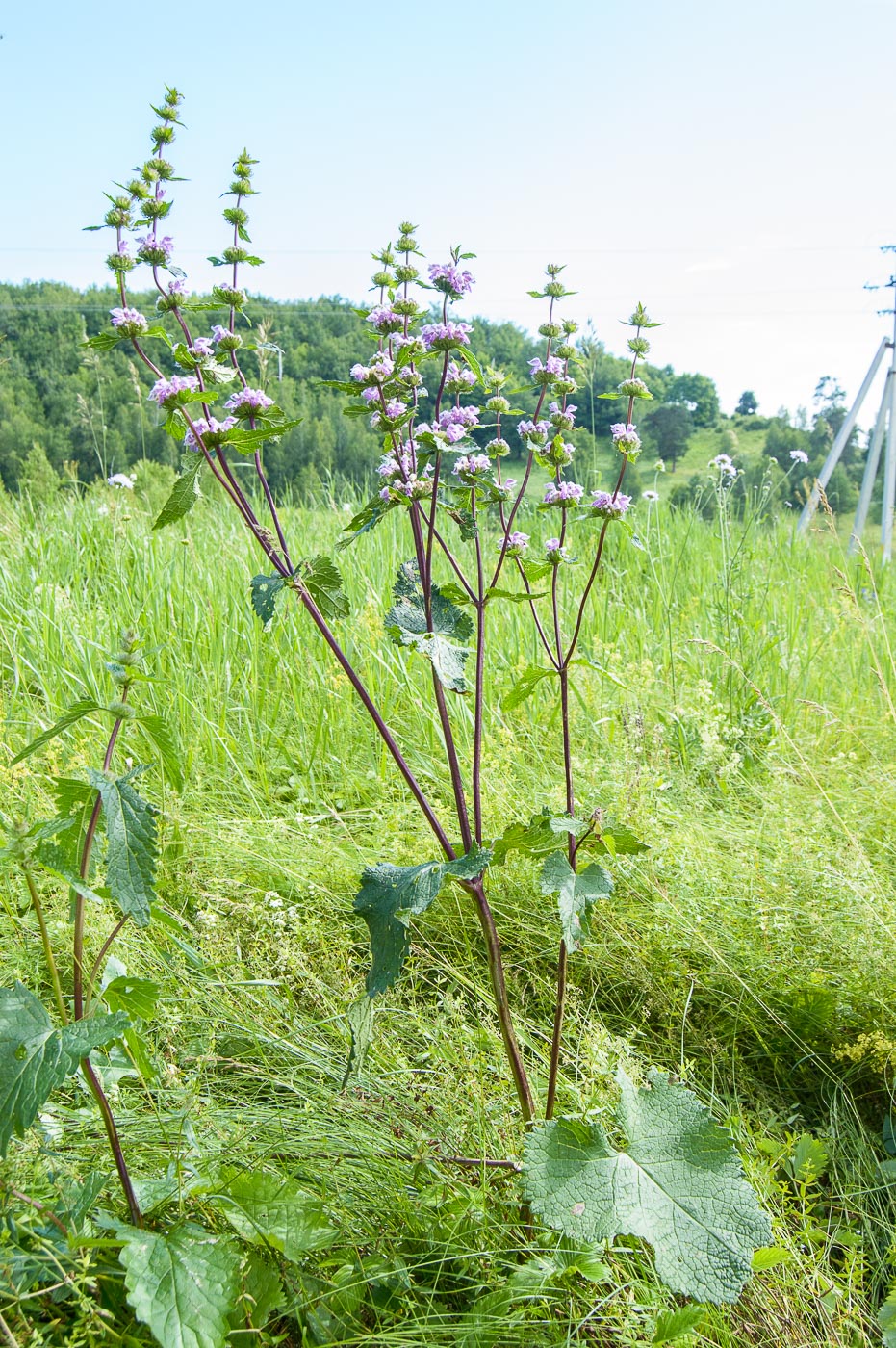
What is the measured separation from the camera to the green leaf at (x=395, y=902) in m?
1.02

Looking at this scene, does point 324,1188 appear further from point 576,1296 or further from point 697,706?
point 697,706

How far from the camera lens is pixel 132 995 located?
991mm

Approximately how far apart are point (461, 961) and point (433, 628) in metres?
0.90

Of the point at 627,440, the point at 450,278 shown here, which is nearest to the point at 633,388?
the point at 627,440

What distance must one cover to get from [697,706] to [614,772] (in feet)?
2.27


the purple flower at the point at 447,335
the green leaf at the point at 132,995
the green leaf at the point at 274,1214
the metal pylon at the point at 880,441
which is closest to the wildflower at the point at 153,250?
the purple flower at the point at 447,335

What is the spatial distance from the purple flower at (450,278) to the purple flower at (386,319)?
70mm

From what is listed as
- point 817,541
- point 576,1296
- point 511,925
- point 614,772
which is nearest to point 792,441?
point 817,541

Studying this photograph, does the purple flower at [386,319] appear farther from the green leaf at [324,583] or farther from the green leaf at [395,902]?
the green leaf at [395,902]

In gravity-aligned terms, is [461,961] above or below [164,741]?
below

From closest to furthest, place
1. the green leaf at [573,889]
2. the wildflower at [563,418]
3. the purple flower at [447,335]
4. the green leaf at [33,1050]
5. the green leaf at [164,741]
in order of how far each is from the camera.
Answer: the green leaf at [33,1050]
the green leaf at [164,741]
the green leaf at [573,889]
the purple flower at [447,335]
the wildflower at [563,418]

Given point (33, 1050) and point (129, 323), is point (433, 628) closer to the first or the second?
point (129, 323)

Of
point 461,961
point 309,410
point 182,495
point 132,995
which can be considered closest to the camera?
point 132,995

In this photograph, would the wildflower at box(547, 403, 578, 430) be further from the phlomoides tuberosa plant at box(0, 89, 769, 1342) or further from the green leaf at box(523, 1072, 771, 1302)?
the green leaf at box(523, 1072, 771, 1302)
